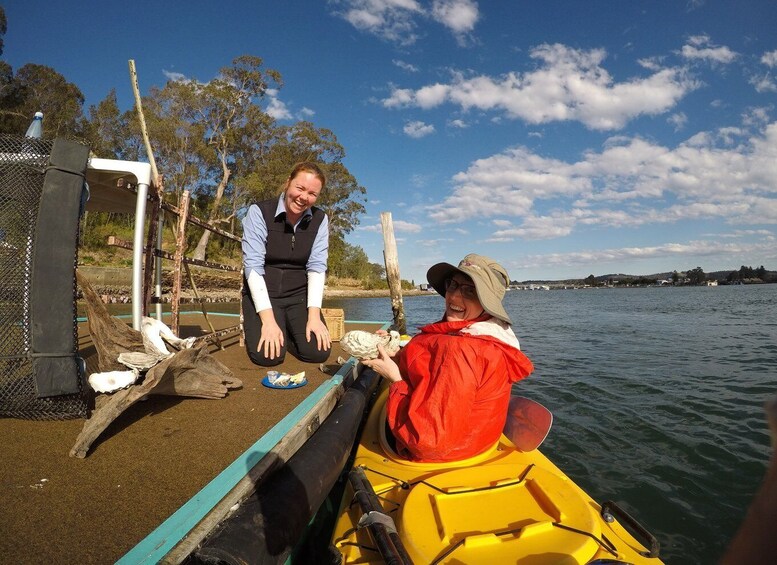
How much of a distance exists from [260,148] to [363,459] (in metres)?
32.8

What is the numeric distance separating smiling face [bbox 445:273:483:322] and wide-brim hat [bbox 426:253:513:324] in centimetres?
8

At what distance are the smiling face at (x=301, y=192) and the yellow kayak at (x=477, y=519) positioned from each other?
8.85ft

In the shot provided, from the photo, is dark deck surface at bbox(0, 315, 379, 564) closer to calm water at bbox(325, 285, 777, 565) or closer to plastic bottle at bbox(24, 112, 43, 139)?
plastic bottle at bbox(24, 112, 43, 139)

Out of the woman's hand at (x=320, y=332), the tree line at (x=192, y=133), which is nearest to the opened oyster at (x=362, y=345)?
the woman's hand at (x=320, y=332)

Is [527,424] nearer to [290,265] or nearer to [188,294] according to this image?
[290,265]

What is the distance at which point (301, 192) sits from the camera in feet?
13.1

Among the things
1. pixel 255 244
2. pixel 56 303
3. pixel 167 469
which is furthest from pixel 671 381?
pixel 56 303

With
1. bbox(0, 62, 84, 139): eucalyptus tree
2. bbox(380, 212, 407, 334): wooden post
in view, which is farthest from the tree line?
bbox(380, 212, 407, 334): wooden post

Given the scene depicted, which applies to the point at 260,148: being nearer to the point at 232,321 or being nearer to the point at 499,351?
the point at 232,321

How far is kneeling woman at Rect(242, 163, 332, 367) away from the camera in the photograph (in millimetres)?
4039

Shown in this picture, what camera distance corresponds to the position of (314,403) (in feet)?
10.2

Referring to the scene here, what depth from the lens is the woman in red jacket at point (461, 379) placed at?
2012 millimetres

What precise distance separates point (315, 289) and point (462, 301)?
2.12 meters

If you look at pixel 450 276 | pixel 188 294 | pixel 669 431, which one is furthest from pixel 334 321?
pixel 188 294
